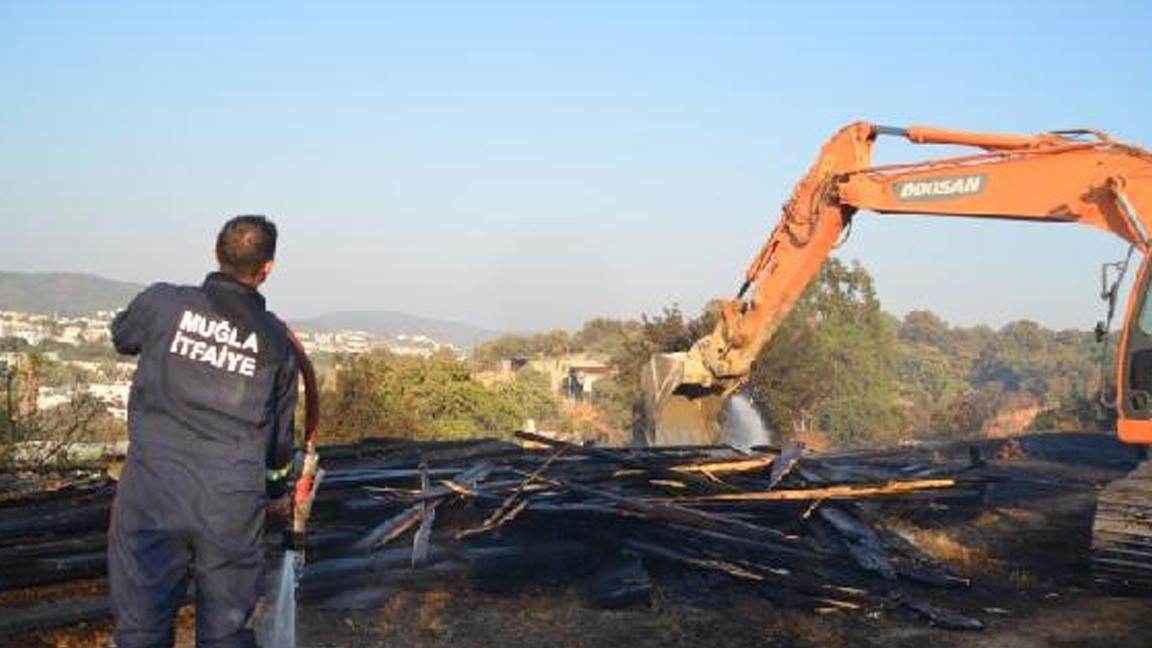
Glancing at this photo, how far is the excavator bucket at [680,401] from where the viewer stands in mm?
13047

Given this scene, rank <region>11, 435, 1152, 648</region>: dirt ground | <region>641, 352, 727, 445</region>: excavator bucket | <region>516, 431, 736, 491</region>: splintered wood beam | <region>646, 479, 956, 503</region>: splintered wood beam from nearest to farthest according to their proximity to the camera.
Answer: <region>11, 435, 1152, 648</region>: dirt ground, <region>646, 479, 956, 503</region>: splintered wood beam, <region>516, 431, 736, 491</region>: splintered wood beam, <region>641, 352, 727, 445</region>: excavator bucket

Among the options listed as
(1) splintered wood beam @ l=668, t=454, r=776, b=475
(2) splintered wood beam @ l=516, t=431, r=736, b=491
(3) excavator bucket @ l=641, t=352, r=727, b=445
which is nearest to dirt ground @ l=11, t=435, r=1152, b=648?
(2) splintered wood beam @ l=516, t=431, r=736, b=491

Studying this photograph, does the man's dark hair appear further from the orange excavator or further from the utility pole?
the utility pole

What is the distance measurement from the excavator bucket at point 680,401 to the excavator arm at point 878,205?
0.01 m

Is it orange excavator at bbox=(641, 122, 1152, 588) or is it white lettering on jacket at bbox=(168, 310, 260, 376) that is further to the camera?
orange excavator at bbox=(641, 122, 1152, 588)

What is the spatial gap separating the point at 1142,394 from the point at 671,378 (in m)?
5.68

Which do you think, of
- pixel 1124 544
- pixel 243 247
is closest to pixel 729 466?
pixel 1124 544

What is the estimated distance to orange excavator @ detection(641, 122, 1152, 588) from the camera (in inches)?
343

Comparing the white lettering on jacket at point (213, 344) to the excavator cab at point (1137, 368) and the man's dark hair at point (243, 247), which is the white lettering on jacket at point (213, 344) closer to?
the man's dark hair at point (243, 247)

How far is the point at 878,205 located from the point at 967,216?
112 centimetres

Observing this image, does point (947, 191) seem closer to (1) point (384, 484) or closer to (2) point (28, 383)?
(1) point (384, 484)

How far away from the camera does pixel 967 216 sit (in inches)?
445

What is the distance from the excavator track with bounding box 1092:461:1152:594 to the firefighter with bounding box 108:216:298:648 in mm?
6761

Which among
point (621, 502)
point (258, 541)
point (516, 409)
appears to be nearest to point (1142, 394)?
point (621, 502)
